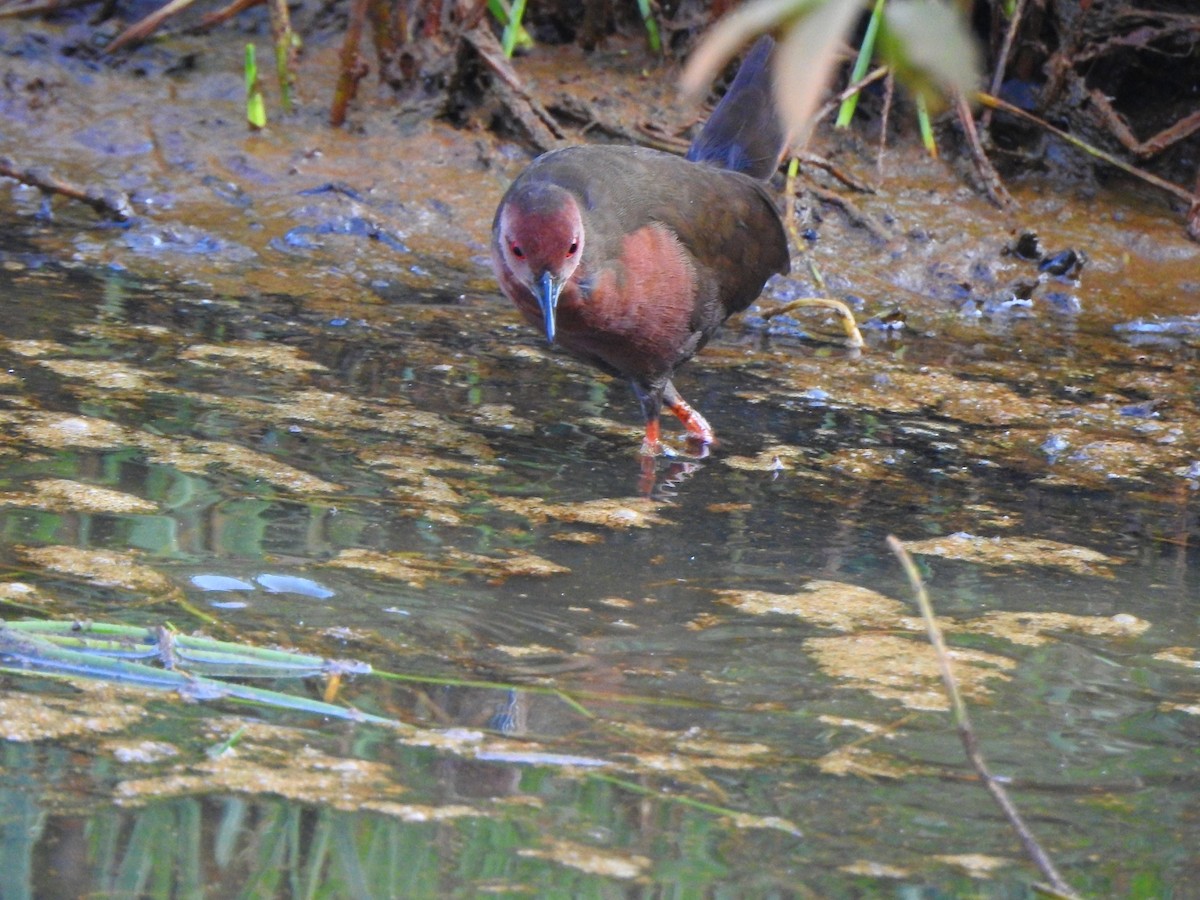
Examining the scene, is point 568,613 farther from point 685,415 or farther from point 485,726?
point 685,415

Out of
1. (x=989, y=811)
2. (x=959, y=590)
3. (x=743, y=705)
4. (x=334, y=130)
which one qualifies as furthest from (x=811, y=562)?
(x=334, y=130)

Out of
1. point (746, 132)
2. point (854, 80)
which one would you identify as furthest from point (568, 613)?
point (854, 80)

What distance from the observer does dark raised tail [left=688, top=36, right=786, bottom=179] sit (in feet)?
15.9

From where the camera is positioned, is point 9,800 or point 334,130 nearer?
point 9,800

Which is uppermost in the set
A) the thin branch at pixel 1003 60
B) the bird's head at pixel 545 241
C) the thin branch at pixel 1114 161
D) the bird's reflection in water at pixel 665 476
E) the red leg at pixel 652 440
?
the thin branch at pixel 1003 60

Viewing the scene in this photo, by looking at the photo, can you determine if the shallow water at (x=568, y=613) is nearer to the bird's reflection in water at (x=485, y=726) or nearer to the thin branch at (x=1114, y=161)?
→ the bird's reflection in water at (x=485, y=726)

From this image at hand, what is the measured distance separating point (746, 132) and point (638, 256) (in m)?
1.12

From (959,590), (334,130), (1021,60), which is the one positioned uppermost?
(1021,60)

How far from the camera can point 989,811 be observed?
7.15ft

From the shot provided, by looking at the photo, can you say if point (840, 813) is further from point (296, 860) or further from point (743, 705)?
point (296, 860)

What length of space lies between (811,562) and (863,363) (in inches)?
76.3

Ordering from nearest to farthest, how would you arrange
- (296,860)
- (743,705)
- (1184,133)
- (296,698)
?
(296,860), (296,698), (743,705), (1184,133)

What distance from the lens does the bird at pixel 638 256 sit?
3729 millimetres

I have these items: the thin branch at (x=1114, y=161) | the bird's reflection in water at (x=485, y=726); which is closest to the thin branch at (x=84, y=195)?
the thin branch at (x=1114, y=161)
